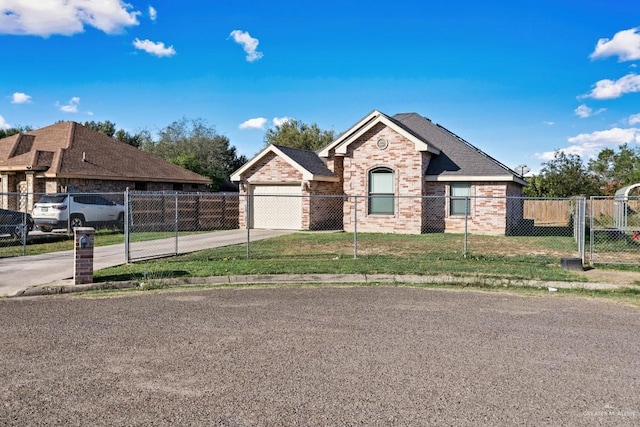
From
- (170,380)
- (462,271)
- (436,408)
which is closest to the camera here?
(436,408)

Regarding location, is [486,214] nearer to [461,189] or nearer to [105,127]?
[461,189]

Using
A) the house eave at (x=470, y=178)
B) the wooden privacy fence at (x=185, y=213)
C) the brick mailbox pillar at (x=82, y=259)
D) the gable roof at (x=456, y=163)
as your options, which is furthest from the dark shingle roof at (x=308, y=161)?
the brick mailbox pillar at (x=82, y=259)

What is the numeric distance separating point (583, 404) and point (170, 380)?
3704 mm

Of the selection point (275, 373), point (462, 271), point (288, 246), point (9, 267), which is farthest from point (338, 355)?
point (288, 246)

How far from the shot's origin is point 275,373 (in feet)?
17.8

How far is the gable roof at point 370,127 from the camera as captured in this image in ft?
75.5

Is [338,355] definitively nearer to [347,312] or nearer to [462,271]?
[347,312]

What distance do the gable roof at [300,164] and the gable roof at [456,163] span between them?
Answer: 4157 millimetres

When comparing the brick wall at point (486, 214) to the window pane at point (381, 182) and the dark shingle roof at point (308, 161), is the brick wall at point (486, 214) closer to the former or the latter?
the window pane at point (381, 182)

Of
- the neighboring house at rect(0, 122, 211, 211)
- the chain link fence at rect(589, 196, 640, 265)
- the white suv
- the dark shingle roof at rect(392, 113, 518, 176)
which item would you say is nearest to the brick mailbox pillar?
the white suv

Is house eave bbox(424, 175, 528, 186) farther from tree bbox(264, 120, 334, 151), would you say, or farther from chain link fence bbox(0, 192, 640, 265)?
tree bbox(264, 120, 334, 151)

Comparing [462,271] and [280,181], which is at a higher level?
[280,181]

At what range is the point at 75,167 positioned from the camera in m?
24.4

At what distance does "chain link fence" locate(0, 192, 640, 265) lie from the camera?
16422 millimetres
